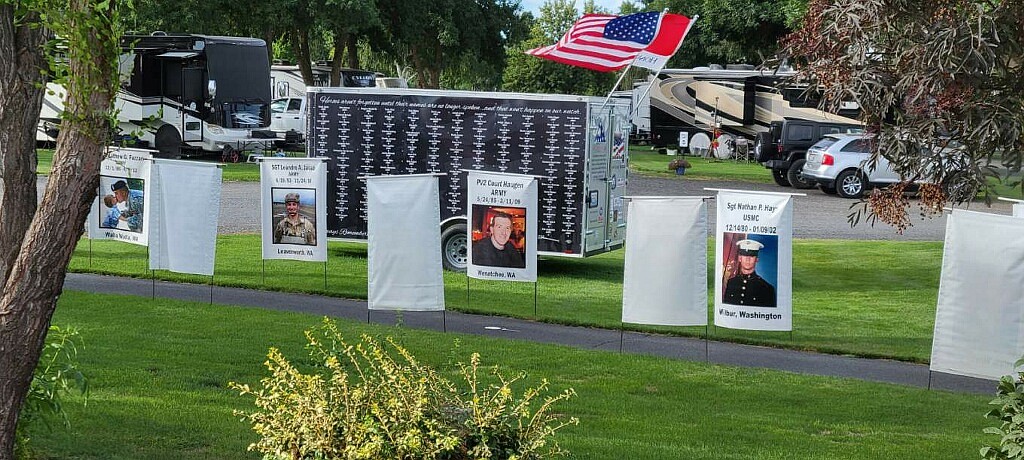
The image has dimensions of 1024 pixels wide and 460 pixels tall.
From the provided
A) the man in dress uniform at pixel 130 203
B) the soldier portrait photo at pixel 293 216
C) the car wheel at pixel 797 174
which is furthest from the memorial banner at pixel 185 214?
the car wheel at pixel 797 174

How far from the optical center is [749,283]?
11320 millimetres

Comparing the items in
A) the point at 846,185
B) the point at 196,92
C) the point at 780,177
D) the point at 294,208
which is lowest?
the point at 294,208

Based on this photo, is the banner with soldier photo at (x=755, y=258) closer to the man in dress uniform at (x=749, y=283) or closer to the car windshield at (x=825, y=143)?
the man in dress uniform at (x=749, y=283)

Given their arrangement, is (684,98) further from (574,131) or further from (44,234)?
(44,234)

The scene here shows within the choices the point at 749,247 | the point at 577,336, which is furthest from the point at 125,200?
the point at 749,247

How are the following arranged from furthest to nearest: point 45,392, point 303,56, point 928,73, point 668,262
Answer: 1. point 303,56
2. point 668,262
3. point 928,73
4. point 45,392

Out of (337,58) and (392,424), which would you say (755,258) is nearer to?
(392,424)

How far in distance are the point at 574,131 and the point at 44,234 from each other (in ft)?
34.5

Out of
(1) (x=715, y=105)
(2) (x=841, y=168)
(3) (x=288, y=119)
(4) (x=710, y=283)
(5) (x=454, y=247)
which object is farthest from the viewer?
(1) (x=715, y=105)

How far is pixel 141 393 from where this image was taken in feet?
28.9

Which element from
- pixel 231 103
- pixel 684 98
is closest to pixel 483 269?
pixel 231 103

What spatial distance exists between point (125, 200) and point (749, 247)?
684cm

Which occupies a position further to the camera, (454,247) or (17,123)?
(454,247)

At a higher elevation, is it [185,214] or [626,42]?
[626,42]
